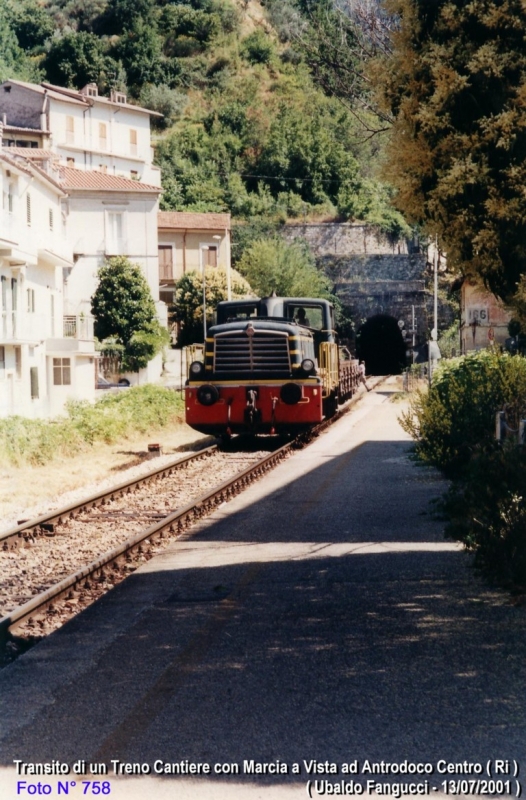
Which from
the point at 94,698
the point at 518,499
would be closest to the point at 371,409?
the point at 518,499

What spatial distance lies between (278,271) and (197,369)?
4628 centimetres

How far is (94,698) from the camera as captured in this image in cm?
589

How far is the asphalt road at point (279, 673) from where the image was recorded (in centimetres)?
491

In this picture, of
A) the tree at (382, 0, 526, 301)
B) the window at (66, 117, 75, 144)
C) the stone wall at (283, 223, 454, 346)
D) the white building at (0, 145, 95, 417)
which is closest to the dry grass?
the white building at (0, 145, 95, 417)

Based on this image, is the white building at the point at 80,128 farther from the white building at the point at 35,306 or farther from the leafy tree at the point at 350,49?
the leafy tree at the point at 350,49

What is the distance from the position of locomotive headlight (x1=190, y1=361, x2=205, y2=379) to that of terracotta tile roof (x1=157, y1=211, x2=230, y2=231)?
44059 mm

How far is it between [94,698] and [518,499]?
13.2 feet

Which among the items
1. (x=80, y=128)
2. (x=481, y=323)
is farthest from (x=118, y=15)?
(x=481, y=323)

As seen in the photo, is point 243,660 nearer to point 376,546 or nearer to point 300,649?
point 300,649

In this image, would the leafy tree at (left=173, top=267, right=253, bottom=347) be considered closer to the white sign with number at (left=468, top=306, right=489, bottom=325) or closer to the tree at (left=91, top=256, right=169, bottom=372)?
the tree at (left=91, top=256, right=169, bottom=372)

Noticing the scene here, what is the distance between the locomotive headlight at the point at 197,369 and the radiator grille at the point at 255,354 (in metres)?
0.34

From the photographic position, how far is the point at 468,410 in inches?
617

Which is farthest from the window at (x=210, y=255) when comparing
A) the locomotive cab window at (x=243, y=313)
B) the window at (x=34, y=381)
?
the locomotive cab window at (x=243, y=313)

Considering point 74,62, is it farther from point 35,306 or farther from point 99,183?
point 35,306
